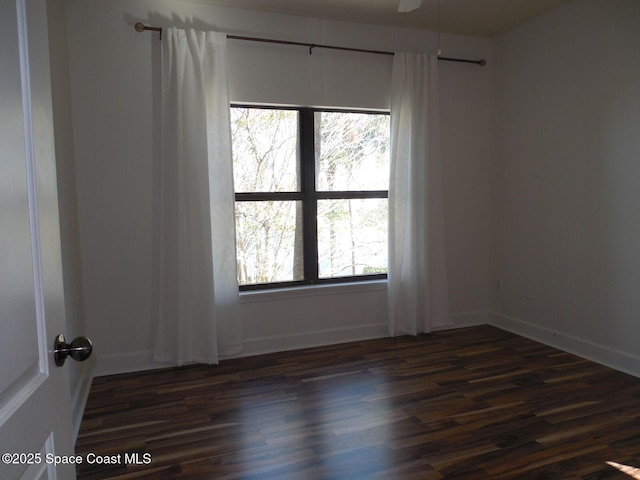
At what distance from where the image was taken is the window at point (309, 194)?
3756 millimetres

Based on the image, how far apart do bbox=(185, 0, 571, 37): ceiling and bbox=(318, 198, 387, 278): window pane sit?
1536mm

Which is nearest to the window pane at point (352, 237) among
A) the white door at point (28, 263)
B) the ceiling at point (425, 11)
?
the ceiling at point (425, 11)

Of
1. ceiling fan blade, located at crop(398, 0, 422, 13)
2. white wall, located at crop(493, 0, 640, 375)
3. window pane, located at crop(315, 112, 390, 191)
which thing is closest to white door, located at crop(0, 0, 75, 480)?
ceiling fan blade, located at crop(398, 0, 422, 13)

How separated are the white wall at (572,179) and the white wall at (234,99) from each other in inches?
13.9

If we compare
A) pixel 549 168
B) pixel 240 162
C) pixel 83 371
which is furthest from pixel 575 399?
pixel 83 371

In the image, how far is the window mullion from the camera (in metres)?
3.85

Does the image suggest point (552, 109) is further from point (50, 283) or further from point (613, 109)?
point (50, 283)

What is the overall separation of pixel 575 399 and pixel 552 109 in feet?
7.56

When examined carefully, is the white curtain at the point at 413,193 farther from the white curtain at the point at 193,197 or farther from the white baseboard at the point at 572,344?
the white curtain at the point at 193,197

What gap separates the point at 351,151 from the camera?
160 inches

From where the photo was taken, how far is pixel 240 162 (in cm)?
372

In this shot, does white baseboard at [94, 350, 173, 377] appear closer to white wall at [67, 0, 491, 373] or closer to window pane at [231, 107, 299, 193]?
white wall at [67, 0, 491, 373]

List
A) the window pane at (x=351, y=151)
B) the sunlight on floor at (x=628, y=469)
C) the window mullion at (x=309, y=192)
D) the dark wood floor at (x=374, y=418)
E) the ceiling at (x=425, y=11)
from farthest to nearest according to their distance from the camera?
1. the window pane at (x=351, y=151)
2. the window mullion at (x=309, y=192)
3. the ceiling at (x=425, y=11)
4. the dark wood floor at (x=374, y=418)
5. the sunlight on floor at (x=628, y=469)

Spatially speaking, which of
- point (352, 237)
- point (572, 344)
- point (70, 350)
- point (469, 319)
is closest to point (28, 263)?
point (70, 350)
